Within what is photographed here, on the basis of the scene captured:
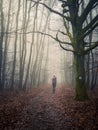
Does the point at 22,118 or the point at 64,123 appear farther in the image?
the point at 22,118

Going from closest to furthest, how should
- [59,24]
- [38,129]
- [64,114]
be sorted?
[38,129], [64,114], [59,24]

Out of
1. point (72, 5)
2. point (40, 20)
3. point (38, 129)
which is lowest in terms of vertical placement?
point (38, 129)

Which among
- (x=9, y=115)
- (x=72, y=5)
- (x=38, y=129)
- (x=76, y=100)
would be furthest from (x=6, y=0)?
(x=38, y=129)

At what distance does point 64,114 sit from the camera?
10953 mm

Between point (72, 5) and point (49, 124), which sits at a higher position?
point (72, 5)

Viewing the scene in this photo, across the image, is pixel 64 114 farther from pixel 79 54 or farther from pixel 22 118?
pixel 79 54

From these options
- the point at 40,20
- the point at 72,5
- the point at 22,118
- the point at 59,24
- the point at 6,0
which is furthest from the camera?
the point at 59,24

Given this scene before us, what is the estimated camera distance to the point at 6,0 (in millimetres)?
26000

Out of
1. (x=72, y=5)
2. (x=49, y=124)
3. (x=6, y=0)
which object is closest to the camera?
(x=49, y=124)

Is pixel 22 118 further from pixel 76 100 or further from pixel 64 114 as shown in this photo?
pixel 76 100

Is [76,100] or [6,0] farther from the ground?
[6,0]

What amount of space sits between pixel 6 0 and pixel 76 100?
16.6 meters

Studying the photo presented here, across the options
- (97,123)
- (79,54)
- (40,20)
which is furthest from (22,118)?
(40,20)

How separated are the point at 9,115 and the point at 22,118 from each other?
68 cm
